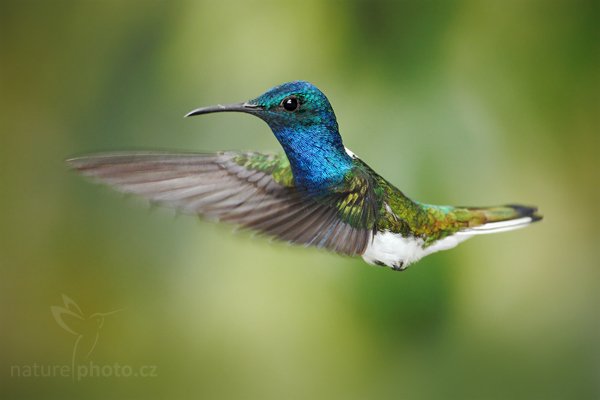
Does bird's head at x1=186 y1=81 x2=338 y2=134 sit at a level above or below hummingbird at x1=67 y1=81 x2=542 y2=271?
above

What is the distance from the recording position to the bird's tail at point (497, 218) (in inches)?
22.9

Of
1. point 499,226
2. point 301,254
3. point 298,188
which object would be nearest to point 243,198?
point 298,188

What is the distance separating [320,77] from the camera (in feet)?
3.76

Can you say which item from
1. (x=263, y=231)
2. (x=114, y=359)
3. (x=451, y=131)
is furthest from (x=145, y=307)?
(x=263, y=231)

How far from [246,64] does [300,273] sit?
325mm

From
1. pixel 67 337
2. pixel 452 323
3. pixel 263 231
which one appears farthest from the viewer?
pixel 67 337

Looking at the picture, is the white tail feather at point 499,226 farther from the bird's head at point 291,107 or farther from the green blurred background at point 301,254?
the green blurred background at point 301,254

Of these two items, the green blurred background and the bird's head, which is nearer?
the bird's head

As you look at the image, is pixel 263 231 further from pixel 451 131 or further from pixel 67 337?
pixel 67 337

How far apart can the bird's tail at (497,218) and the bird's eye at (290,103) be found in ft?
0.65

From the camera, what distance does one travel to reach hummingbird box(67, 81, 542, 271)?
18.5 inches

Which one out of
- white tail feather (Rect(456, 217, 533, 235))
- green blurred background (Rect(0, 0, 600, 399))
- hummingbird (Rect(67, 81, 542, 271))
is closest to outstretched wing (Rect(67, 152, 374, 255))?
hummingbird (Rect(67, 81, 542, 271))

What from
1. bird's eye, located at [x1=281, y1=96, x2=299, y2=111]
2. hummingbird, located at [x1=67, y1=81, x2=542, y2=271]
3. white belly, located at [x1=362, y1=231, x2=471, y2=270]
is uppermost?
bird's eye, located at [x1=281, y1=96, x2=299, y2=111]

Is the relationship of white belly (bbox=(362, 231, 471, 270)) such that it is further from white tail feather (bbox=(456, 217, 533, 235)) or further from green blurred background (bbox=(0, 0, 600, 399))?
green blurred background (bbox=(0, 0, 600, 399))
